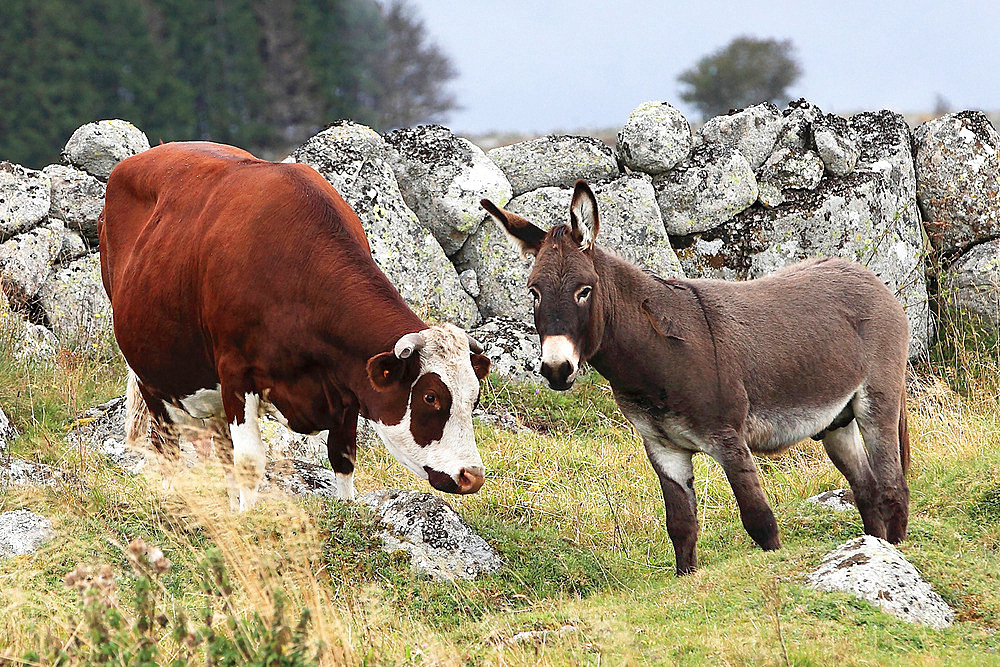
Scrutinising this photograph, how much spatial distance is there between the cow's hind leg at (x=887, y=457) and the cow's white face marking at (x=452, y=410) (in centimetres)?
249

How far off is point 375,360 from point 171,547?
5.81 feet

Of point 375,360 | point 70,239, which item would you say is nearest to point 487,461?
point 375,360

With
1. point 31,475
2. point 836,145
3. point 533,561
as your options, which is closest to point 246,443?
point 533,561

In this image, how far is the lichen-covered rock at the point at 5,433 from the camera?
24.1 feet

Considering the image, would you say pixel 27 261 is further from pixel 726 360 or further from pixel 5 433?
pixel 726 360

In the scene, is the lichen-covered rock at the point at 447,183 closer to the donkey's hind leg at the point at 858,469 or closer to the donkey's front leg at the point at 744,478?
the donkey's hind leg at the point at 858,469

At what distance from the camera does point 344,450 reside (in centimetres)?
555

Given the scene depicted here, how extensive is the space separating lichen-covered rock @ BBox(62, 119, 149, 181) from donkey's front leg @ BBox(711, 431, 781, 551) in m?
7.51

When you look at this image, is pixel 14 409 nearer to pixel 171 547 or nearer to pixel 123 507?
pixel 123 507

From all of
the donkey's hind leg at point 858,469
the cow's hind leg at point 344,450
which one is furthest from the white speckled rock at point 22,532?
the donkey's hind leg at point 858,469

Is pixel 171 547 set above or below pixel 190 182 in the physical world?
below

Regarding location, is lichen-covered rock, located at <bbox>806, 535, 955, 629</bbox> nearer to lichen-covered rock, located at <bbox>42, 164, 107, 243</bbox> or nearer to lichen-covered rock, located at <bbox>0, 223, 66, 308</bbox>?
lichen-covered rock, located at <bbox>0, 223, 66, 308</bbox>

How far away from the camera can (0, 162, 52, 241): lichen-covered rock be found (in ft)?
30.3

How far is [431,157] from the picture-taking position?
33.8 feet
